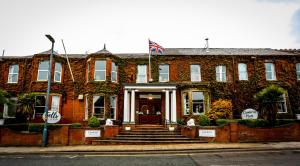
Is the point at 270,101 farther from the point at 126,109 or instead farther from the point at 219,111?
the point at 126,109

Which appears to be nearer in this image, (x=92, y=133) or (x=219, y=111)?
(x=92, y=133)

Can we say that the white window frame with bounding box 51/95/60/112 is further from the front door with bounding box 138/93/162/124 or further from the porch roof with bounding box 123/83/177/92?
the front door with bounding box 138/93/162/124

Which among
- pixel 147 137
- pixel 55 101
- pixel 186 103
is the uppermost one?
pixel 55 101

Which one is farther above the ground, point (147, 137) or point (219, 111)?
point (219, 111)

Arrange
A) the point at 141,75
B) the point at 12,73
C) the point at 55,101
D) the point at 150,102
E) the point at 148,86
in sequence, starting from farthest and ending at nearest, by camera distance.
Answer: the point at 12,73 → the point at 141,75 → the point at 150,102 → the point at 55,101 → the point at 148,86

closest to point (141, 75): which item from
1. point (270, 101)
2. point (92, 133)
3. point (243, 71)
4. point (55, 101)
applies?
point (92, 133)

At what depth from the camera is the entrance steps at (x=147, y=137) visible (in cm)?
1404

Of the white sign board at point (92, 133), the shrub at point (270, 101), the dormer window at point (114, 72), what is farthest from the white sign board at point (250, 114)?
the dormer window at point (114, 72)

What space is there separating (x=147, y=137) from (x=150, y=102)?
5.66 meters

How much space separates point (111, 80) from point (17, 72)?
10.1 m

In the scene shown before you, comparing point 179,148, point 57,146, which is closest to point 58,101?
point 57,146

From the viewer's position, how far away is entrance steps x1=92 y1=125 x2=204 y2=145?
14.0 m

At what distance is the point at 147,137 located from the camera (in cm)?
1490

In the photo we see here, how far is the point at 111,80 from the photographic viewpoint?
1919 cm
